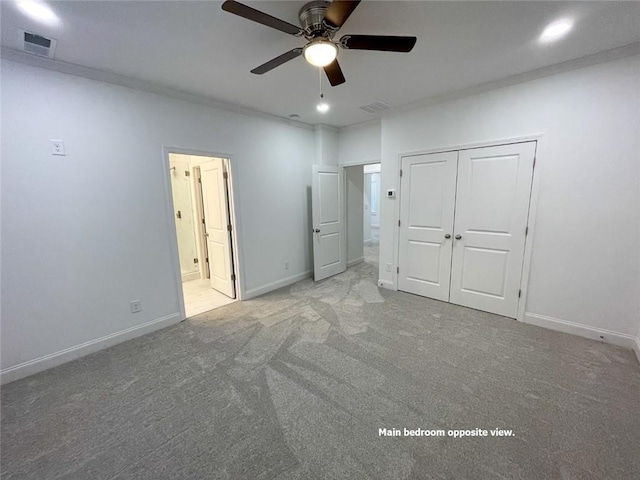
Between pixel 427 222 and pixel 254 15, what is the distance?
3066mm

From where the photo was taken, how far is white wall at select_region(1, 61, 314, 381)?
7.23ft

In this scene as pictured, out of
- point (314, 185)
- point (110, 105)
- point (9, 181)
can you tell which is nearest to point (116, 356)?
point (9, 181)

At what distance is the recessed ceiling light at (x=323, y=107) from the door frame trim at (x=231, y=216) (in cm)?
136

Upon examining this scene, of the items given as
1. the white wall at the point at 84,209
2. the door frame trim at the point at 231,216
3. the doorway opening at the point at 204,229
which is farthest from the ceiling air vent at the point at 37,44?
the doorway opening at the point at 204,229

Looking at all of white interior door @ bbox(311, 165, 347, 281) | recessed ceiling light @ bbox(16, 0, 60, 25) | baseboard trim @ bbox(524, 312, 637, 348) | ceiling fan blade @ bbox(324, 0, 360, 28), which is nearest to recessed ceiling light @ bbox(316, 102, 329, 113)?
white interior door @ bbox(311, 165, 347, 281)

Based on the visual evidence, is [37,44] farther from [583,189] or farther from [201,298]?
[583,189]

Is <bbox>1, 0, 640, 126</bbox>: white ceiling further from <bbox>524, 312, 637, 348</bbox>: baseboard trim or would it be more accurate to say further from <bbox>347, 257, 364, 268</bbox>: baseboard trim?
<bbox>347, 257, 364, 268</bbox>: baseboard trim

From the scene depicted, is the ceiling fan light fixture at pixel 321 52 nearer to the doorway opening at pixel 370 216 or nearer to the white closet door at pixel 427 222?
the white closet door at pixel 427 222

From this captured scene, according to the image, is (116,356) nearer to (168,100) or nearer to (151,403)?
(151,403)

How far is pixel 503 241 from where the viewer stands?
121 inches

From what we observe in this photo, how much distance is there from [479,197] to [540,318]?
1.51m

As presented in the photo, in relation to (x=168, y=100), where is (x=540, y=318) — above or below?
below

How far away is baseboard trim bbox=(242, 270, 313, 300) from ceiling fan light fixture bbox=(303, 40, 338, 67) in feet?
10.2

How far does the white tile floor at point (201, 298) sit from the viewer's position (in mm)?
3638
